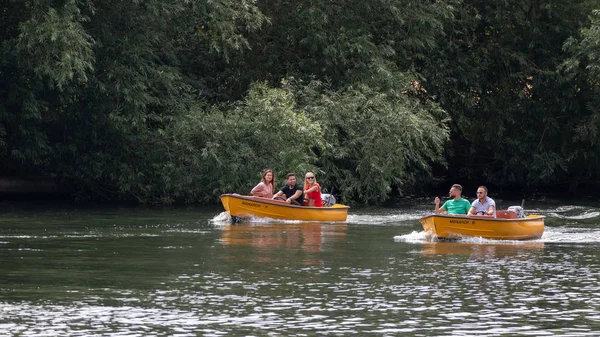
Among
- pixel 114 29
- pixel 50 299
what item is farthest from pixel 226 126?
pixel 50 299

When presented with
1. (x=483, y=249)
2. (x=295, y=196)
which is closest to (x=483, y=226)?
(x=483, y=249)

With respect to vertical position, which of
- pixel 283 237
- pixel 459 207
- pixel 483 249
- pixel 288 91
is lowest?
pixel 483 249

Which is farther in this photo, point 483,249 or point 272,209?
point 272,209

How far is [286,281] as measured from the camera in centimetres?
1820

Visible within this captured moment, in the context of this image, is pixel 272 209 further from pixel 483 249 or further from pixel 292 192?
pixel 483 249

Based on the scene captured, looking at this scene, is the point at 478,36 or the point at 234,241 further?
the point at 478,36

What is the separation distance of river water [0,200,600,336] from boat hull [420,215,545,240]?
0.73ft

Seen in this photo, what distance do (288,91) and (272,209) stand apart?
27.2 feet

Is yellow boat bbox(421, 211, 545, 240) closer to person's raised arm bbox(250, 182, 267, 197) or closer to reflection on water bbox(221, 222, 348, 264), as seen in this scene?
reflection on water bbox(221, 222, 348, 264)

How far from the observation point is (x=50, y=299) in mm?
16000

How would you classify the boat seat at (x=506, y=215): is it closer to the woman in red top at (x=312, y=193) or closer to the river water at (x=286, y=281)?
the river water at (x=286, y=281)

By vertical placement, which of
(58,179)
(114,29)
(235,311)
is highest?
(114,29)

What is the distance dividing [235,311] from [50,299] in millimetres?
2474

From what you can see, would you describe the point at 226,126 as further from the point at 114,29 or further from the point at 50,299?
the point at 50,299
